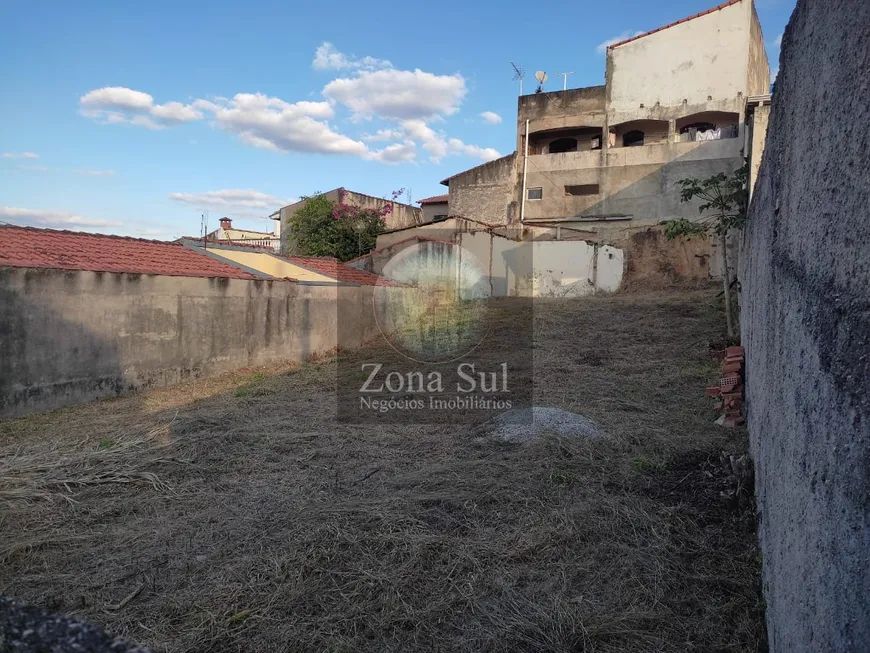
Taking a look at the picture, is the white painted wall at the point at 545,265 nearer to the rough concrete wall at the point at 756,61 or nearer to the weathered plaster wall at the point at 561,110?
the weathered plaster wall at the point at 561,110

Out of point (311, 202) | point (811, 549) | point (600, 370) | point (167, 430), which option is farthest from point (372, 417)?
point (311, 202)

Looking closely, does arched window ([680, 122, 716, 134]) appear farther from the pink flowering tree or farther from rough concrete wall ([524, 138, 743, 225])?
the pink flowering tree

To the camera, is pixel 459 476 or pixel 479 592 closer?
pixel 479 592

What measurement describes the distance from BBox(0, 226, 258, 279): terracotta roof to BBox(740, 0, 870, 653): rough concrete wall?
7988 mm

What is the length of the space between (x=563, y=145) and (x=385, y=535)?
21.7 metres

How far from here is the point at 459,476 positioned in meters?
4.25

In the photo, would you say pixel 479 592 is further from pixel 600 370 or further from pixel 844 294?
pixel 600 370

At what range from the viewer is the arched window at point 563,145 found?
22.0m

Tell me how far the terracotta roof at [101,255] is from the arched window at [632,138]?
16509 millimetres

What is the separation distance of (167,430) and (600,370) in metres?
5.85

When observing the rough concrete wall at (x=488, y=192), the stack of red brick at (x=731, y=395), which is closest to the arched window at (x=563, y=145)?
the rough concrete wall at (x=488, y=192)

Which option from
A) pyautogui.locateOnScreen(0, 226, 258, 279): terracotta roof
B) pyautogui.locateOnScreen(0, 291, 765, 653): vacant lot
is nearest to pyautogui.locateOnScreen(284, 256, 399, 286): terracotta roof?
pyautogui.locateOnScreen(0, 226, 258, 279): terracotta roof

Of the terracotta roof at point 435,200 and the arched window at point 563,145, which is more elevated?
the arched window at point 563,145

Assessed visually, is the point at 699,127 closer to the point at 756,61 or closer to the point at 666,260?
the point at 756,61
